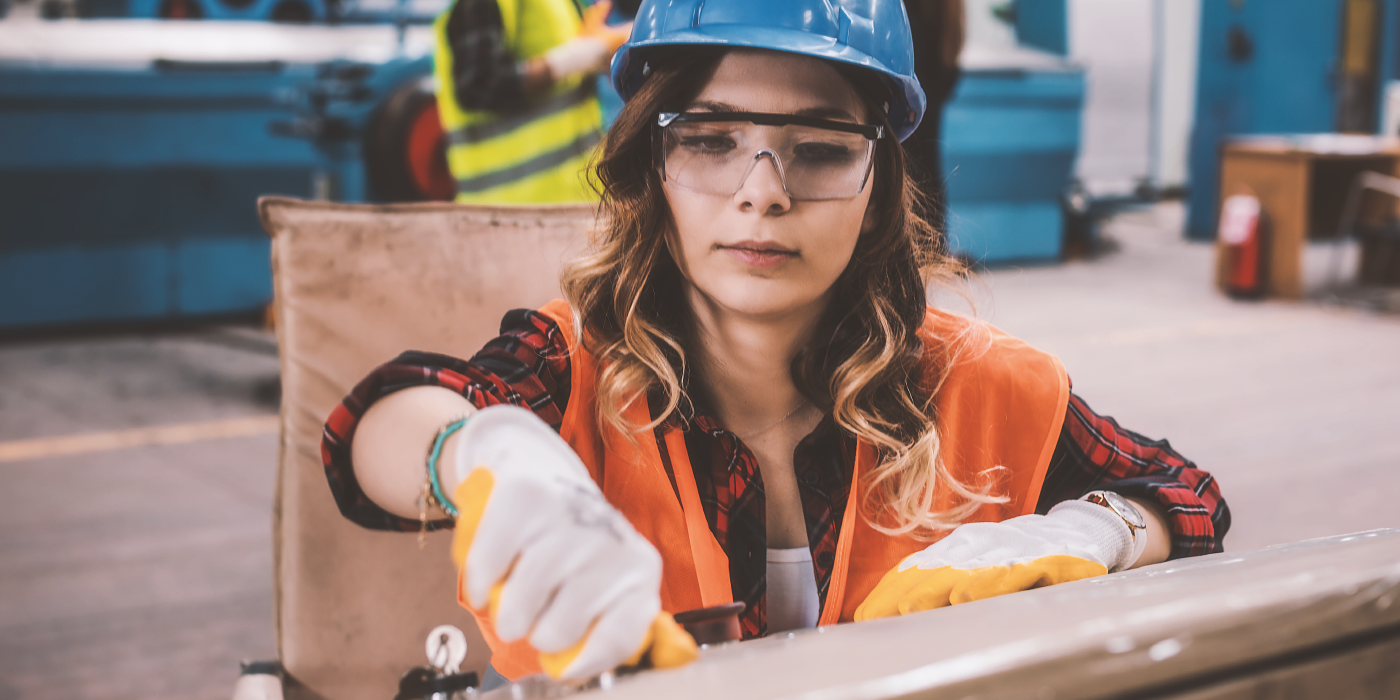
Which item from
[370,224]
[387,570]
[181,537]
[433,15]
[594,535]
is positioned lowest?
[181,537]

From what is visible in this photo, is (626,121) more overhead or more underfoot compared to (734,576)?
more overhead

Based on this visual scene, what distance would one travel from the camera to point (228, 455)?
128 inches

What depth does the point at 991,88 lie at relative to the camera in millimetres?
6488

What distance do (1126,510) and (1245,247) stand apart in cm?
538

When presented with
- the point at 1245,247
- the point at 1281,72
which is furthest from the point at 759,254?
the point at 1281,72

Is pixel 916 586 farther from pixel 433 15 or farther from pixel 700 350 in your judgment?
pixel 433 15

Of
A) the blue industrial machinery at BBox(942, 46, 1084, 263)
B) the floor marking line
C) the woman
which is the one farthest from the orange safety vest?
the blue industrial machinery at BBox(942, 46, 1084, 263)

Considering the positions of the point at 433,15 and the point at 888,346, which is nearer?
the point at 888,346

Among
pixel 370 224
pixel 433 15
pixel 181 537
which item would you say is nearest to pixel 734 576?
pixel 370 224

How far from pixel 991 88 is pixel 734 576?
6.00m

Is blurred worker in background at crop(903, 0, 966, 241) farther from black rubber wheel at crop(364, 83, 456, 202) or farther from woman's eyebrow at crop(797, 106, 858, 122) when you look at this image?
black rubber wheel at crop(364, 83, 456, 202)

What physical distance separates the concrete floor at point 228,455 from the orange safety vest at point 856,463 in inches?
6.6

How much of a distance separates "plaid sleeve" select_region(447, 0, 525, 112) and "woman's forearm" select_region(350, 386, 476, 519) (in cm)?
186

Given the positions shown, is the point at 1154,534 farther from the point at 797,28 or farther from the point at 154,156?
the point at 154,156
